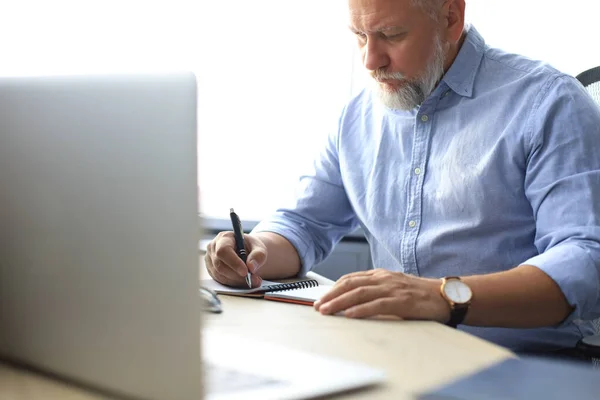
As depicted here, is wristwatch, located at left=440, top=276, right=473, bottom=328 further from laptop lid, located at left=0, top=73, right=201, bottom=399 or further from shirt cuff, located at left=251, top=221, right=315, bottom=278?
laptop lid, located at left=0, top=73, right=201, bottom=399

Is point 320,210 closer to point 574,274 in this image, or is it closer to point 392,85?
point 392,85

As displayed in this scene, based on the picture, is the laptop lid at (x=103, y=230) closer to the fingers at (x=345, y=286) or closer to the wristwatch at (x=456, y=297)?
the fingers at (x=345, y=286)

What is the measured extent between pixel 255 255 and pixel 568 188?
1.91ft

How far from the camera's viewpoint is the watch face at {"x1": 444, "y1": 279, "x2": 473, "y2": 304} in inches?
46.9

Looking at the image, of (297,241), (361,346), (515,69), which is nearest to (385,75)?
(515,69)

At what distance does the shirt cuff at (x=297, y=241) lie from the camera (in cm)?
164

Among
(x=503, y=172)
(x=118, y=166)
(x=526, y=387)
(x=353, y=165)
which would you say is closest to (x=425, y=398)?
(x=526, y=387)

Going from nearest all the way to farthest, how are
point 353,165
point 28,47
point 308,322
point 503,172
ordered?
1. point 308,322
2. point 503,172
3. point 353,165
4. point 28,47

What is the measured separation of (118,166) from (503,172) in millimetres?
1041

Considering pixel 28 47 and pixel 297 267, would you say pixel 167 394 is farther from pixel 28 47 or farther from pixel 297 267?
pixel 28 47

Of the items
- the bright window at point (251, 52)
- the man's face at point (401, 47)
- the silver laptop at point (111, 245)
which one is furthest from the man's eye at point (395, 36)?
the silver laptop at point (111, 245)

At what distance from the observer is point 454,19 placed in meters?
1.66

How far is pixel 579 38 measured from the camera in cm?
235

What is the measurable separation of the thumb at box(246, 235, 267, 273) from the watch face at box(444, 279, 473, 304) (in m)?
0.37
